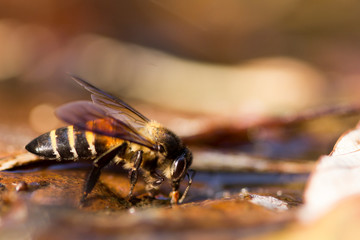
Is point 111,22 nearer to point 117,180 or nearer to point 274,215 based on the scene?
point 117,180

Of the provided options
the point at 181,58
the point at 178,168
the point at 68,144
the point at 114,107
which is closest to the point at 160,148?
the point at 178,168

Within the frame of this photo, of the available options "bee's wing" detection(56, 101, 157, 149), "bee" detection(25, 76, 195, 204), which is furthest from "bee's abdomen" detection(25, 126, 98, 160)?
"bee's wing" detection(56, 101, 157, 149)

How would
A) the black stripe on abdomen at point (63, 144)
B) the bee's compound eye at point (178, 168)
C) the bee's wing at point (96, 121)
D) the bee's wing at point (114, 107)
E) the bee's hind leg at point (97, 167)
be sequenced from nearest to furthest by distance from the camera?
the bee's hind leg at point (97, 167) < the bee's wing at point (96, 121) < the black stripe on abdomen at point (63, 144) < the bee's compound eye at point (178, 168) < the bee's wing at point (114, 107)

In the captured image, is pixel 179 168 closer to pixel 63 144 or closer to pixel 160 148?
pixel 160 148

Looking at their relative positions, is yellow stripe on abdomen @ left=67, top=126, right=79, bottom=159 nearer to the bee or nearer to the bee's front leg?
the bee

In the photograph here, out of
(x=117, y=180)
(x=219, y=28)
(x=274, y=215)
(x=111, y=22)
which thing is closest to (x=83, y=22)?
(x=111, y=22)

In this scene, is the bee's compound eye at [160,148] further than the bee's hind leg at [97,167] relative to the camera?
Yes

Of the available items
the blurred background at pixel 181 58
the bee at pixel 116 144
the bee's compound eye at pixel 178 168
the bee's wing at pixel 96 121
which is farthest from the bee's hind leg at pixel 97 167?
the blurred background at pixel 181 58

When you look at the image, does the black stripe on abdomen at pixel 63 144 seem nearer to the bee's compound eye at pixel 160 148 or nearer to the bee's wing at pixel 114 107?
the bee's wing at pixel 114 107
